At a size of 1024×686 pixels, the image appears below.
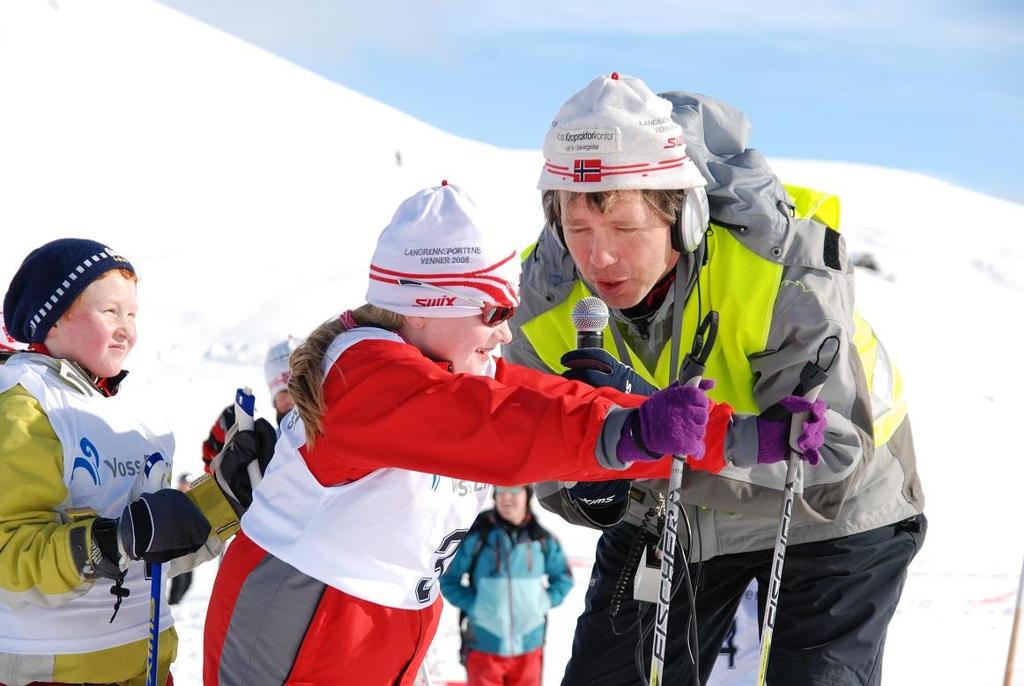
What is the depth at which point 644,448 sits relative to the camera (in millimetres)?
2041

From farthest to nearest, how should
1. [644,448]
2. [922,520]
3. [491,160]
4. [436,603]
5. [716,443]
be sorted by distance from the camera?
[491,160] → [922,520] → [436,603] → [716,443] → [644,448]

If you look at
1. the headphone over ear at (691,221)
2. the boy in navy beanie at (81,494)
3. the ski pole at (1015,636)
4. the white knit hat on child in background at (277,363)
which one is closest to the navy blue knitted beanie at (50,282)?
the boy in navy beanie at (81,494)

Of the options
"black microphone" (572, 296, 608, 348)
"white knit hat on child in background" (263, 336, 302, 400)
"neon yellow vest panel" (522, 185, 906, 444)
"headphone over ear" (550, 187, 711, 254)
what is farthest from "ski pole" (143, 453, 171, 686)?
"white knit hat on child in background" (263, 336, 302, 400)

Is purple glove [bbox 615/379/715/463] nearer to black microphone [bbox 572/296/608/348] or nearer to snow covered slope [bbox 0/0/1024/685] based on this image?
black microphone [bbox 572/296/608/348]

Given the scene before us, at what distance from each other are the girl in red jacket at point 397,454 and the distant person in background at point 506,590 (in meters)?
3.20

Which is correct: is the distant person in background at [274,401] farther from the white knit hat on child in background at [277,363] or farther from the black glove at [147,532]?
the black glove at [147,532]

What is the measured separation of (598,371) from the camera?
2498 millimetres

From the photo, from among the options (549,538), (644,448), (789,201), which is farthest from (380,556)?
(549,538)

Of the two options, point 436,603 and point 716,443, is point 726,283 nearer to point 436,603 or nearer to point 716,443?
point 716,443

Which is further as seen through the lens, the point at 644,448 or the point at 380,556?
the point at 380,556

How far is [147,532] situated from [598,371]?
1.11 m

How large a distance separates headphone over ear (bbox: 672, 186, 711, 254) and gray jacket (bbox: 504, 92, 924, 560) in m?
0.09

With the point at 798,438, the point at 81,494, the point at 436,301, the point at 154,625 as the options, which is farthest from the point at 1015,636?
the point at 81,494

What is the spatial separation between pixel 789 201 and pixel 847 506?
0.80 metres
